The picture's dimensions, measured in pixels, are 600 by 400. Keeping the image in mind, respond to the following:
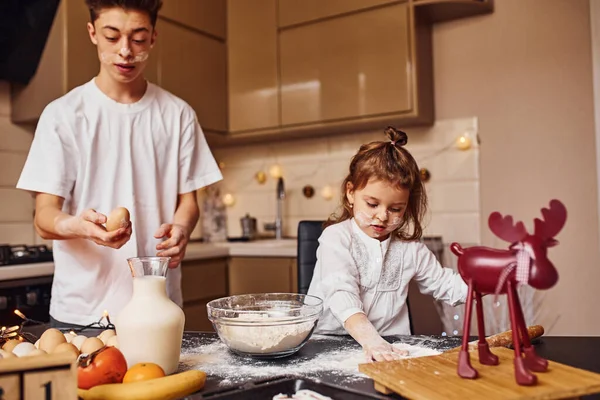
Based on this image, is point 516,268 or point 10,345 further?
point 10,345

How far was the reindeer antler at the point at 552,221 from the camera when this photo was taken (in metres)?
0.74

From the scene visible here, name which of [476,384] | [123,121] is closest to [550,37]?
[123,121]

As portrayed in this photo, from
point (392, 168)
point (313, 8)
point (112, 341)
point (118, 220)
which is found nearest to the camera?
point (112, 341)

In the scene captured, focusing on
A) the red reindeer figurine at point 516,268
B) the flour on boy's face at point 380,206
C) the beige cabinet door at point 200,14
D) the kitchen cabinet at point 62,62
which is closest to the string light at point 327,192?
the beige cabinet door at point 200,14

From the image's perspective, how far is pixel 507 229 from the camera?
77cm

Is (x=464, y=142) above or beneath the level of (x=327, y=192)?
above

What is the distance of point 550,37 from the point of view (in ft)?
8.55

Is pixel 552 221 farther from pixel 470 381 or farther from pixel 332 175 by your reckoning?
pixel 332 175

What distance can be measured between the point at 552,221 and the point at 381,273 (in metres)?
0.75

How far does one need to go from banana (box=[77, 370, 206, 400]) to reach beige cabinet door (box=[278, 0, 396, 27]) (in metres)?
2.33

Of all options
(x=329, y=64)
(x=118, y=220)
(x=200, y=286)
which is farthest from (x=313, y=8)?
(x=118, y=220)

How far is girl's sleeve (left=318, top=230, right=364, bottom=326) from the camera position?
1.21 metres

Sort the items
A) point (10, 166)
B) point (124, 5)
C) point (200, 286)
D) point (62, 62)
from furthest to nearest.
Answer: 1. point (200, 286)
2. point (10, 166)
3. point (62, 62)
4. point (124, 5)

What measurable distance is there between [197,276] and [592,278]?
5.96 ft
